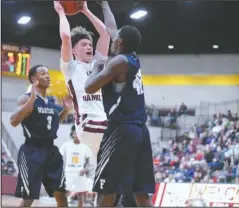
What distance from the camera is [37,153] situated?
14.8 ft

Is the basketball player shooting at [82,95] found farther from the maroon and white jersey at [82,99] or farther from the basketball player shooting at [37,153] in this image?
the basketball player shooting at [37,153]

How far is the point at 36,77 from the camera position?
4.75 metres

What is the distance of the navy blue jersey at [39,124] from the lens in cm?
458

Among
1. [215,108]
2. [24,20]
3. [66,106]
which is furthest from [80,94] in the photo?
[215,108]

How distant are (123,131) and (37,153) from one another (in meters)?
1.23

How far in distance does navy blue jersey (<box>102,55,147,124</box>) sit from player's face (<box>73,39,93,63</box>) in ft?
3.29

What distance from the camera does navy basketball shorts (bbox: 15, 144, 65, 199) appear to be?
443cm

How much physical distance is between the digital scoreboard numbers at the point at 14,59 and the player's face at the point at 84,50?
4.11m

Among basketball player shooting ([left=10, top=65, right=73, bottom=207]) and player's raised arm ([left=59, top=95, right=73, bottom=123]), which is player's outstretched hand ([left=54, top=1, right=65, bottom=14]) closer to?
basketball player shooting ([left=10, top=65, right=73, bottom=207])

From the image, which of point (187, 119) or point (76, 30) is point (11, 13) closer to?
point (76, 30)

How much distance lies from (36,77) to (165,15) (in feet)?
12.5

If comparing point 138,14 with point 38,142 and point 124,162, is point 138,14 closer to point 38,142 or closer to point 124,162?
point 38,142

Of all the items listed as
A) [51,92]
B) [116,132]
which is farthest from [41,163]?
[51,92]

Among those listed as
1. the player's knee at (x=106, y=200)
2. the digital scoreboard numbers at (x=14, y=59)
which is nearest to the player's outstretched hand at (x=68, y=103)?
the player's knee at (x=106, y=200)
